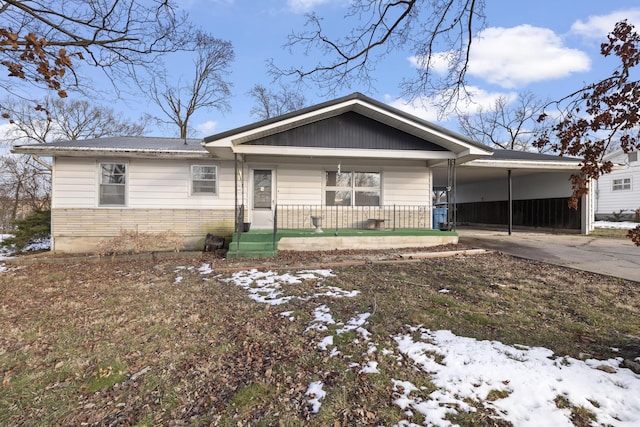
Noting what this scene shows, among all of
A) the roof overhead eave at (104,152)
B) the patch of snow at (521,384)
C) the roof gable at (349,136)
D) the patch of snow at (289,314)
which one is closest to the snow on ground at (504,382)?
the patch of snow at (521,384)

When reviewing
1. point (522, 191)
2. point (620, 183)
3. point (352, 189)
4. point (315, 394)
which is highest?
point (620, 183)

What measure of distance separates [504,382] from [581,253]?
799cm

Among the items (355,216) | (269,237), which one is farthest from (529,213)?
(269,237)

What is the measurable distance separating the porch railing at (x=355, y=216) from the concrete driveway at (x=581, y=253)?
1950 millimetres

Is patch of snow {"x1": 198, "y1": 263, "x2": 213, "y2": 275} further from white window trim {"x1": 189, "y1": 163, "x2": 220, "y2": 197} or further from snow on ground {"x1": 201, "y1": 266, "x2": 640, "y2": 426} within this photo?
snow on ground {"x1": 201, "y1": 266, "x2": 640, "y2": 426}

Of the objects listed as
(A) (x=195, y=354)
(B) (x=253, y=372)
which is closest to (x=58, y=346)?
(A) (x=195, y=354)

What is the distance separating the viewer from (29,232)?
10547 mm

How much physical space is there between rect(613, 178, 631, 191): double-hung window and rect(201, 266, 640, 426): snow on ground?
84.4ft

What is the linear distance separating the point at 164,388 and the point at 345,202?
29.2 ft

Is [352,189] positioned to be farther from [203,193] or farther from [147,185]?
[147,185]

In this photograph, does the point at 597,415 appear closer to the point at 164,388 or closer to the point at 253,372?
the point at 253,372

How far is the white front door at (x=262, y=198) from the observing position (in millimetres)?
10648

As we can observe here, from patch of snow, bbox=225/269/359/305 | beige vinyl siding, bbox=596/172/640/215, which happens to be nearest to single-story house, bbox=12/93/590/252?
patch of snow, bbox=225/269/359/305

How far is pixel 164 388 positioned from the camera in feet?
8.75
